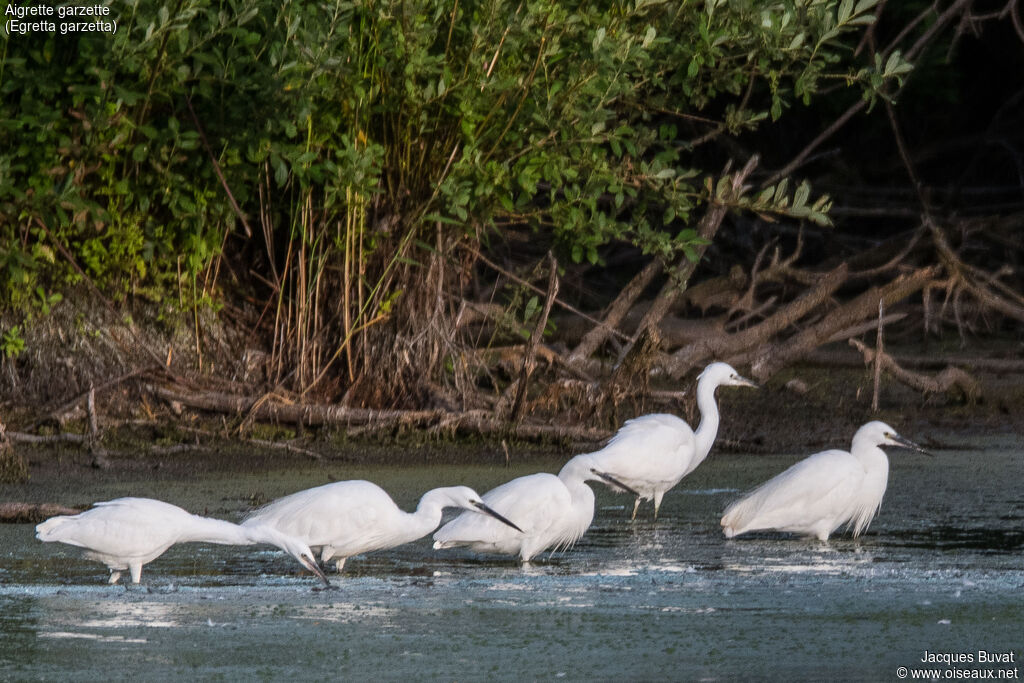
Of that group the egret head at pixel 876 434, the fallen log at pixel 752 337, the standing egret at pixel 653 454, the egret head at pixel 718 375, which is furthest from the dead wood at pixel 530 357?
the egret head at pixel 876 434

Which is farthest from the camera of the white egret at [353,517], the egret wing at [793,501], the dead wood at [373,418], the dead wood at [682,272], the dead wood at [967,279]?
the dead wood at [967,279]

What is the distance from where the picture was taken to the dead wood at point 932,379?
32.9 ft

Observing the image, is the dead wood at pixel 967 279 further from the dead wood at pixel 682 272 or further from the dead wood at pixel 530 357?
the dead wood at pixel 530 357

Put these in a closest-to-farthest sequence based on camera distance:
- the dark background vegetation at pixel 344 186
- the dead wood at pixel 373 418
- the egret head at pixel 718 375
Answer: the dark background vegetation at pixel 344 186, the egret head at pixel 718 375, the dead wood at pixel 373 418

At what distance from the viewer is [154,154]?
8242 mm

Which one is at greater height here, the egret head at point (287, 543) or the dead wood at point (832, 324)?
the dead wood at point (832, 324)

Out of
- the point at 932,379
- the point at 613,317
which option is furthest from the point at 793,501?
the point at 613,317

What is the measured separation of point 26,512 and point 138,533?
3.93 feet

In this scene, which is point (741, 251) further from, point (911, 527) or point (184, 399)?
point (911, 527)

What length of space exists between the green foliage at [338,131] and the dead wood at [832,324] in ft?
6.29

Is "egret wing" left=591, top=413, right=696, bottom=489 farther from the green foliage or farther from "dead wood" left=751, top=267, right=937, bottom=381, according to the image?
"dead wood" left=751, top=267, right=937, bottom=381

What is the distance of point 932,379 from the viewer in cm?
1012

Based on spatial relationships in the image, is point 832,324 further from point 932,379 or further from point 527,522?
point 527,522

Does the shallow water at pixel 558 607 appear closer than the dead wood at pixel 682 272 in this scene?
Yes
